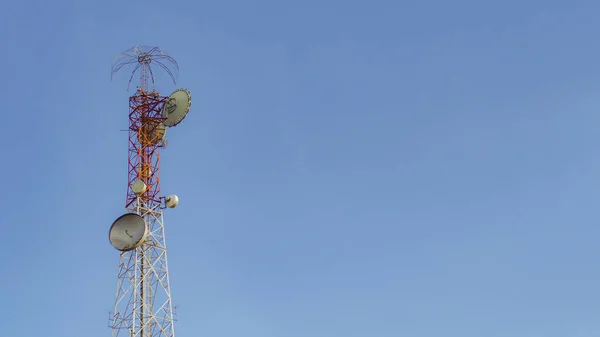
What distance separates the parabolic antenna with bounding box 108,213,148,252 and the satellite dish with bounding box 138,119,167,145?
7.05 m

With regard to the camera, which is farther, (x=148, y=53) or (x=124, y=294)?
(x=148, y=53)

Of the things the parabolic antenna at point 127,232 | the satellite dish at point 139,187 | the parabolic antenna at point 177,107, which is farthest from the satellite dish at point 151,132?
the parabolic antenna at point 127,232

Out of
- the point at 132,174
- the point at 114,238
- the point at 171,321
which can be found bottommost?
the point at 171,321

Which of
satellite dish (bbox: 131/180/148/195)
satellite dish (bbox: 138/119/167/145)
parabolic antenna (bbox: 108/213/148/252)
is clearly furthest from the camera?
satellite dish (bbox: 138/119/167/145)

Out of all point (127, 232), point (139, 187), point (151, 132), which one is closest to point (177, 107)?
point (151, 132)

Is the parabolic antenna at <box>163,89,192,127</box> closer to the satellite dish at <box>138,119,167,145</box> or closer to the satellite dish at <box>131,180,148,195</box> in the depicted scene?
the satellite dish at <box>138,119,167,145</box>

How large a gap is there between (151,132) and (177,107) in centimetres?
265

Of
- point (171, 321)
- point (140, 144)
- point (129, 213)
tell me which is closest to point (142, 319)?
point (171, 321)

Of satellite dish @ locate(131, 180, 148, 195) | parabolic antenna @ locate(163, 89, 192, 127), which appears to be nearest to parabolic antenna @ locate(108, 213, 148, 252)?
satellite dish @ locate(131, 180, 148, 195)

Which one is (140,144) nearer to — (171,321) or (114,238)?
(114,238)

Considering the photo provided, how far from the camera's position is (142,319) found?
6856 centimetres

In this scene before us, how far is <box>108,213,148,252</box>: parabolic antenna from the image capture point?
69.2 metres

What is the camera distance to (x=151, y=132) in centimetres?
7475

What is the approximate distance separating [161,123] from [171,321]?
1479 cm
